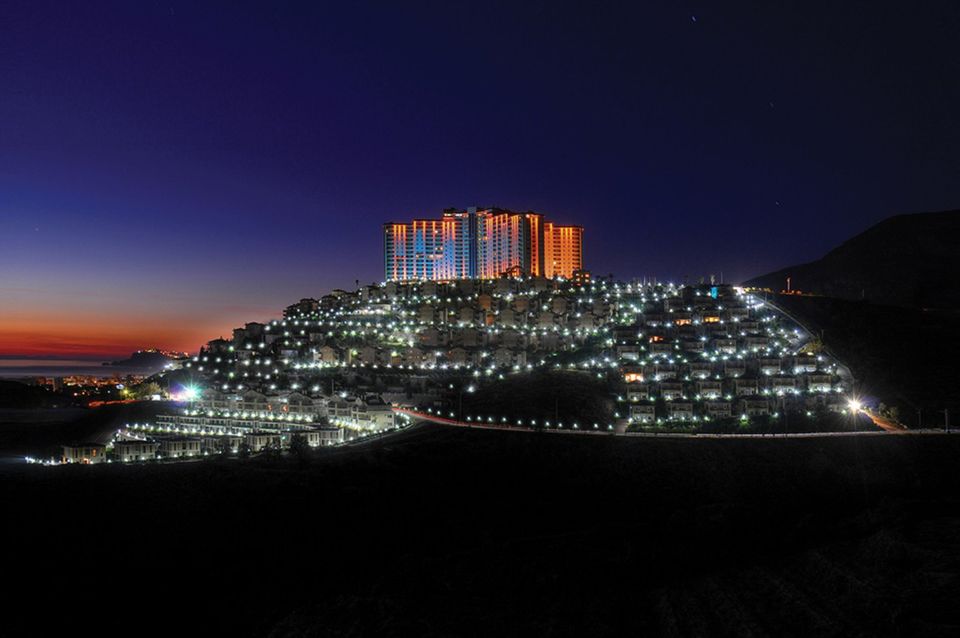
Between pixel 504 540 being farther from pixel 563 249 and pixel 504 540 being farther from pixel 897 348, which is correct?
pixel 563 249

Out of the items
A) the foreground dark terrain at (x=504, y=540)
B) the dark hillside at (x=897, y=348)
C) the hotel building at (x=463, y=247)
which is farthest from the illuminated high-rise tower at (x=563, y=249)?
the foreground dark terrain at (x=504, y=540)

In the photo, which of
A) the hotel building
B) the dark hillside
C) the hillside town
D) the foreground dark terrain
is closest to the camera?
the foreground dark terrain

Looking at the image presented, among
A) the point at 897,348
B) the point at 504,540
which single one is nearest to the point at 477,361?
the point at 897,348

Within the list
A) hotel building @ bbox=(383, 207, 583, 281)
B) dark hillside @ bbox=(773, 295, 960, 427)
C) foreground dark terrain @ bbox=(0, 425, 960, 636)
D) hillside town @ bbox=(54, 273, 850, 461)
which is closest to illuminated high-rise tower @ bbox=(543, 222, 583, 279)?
hotel building @ bbox=(383, 207, 583, 281)

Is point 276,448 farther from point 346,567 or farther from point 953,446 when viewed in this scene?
point 953,446

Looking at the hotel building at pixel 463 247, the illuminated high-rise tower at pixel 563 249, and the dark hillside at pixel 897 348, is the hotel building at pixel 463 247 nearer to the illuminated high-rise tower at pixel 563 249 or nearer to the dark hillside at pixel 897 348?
the illuminated high-rise tower at pixel 563 249

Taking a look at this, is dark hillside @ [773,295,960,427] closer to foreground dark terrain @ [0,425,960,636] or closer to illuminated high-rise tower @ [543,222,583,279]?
foreground dark terrain @ [0,425,960,636]
